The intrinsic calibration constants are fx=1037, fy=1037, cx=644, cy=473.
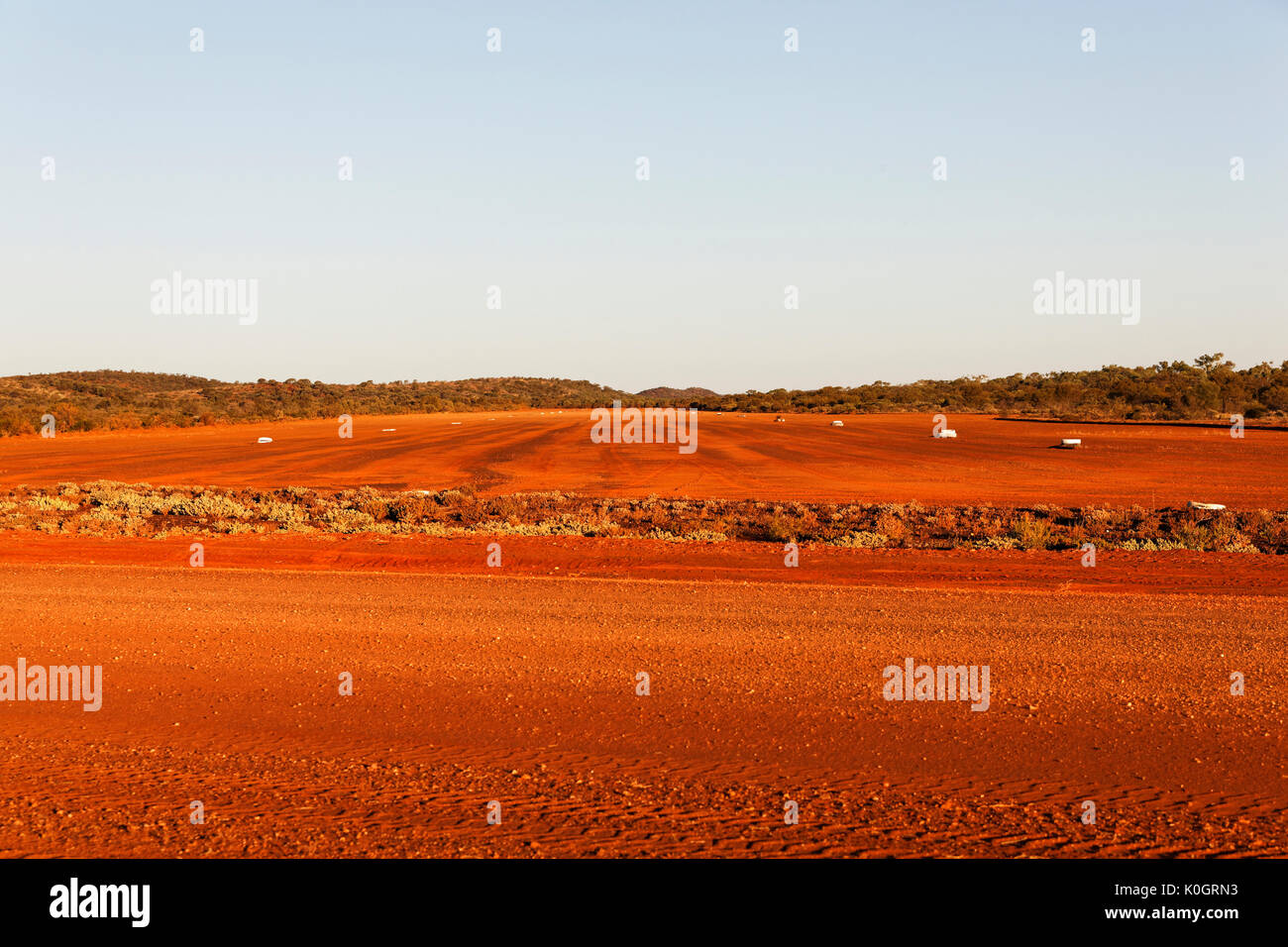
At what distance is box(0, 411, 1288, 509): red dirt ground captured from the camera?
2900 centimetres

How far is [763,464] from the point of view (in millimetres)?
38594

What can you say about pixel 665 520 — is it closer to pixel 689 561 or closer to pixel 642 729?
pixel 689 561

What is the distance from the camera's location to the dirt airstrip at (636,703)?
5645 millimetres

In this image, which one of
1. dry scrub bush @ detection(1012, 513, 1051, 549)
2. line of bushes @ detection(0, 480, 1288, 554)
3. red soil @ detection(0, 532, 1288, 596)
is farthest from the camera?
line of bushes @ detection(0, 480, 1288, 554)

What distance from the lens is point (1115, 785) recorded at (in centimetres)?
634

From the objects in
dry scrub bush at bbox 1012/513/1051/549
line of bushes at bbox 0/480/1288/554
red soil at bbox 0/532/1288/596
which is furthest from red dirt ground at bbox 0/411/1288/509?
red soil at bbox 0/532/1288/596

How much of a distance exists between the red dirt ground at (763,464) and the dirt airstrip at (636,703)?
440 inches

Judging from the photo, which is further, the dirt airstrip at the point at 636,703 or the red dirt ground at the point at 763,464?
the red dirt ground at the point at 763,464

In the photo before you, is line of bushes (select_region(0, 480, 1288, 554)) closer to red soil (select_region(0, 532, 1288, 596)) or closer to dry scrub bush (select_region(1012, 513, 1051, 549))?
dry scrub bush (select_region(1012, 513, 1051, 549))

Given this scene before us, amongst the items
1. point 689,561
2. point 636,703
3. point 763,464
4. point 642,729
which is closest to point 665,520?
point 689,561

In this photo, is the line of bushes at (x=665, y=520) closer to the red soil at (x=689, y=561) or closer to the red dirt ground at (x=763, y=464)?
the red soil at (x=689, y=561)

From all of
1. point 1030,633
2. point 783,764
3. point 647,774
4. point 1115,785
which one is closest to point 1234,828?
point 1115,785

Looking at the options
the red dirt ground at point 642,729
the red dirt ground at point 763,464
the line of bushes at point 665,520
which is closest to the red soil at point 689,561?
the line of bushes at point 665,520

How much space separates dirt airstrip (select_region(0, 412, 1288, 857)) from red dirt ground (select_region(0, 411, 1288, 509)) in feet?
36.6
